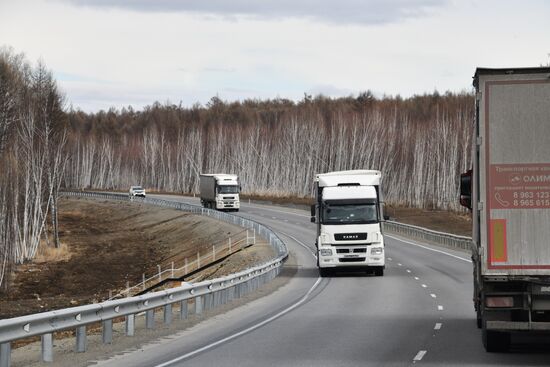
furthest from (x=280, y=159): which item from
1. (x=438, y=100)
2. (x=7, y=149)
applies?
(x=7, y=149)

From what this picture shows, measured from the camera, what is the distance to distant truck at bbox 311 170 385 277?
128ft

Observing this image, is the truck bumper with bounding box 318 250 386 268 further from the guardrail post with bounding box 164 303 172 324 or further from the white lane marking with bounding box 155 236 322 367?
the guardrail post with bounding box 164 303 172 324

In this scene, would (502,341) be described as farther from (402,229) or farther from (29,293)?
(402,229)

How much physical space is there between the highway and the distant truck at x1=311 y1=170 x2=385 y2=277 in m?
0.91

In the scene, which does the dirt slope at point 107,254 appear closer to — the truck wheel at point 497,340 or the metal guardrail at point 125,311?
the metal guardrail at point 125,311

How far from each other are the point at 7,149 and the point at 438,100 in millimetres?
116713

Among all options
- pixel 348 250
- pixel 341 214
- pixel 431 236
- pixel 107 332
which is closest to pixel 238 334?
pixel 107 332

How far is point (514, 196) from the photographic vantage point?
15914mm

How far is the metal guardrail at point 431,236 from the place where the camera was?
2362 inches

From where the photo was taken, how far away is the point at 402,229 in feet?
252

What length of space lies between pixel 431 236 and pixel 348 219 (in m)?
30.4

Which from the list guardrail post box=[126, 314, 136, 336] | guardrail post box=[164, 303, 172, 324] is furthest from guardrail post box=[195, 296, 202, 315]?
guardrail post box=[126, 314, 136, 336]

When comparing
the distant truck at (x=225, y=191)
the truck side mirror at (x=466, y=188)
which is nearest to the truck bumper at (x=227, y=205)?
the distant truck at (x=225, y=191)

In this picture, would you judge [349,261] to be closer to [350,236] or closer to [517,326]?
[350,236]
